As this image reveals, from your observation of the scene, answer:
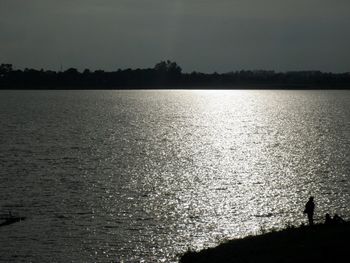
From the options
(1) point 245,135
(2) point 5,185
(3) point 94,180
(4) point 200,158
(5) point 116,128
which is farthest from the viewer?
(5) point 116,128

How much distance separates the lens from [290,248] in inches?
1133

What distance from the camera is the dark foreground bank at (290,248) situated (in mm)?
26938

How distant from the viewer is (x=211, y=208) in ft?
182

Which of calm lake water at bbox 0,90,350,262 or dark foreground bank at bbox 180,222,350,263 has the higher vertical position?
dark foreground bank at bbox 180,222,350,263

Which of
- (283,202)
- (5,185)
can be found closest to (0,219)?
(5,185)

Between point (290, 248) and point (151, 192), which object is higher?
point (290, 248)

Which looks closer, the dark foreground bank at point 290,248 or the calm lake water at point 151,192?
the dark foreground bank at point 290,248

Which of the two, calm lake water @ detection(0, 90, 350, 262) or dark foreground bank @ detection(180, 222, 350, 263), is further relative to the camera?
calm lake water @ detection(0, 90, 350, 262)

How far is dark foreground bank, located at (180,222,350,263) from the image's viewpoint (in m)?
26.9

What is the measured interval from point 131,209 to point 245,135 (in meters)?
97.9

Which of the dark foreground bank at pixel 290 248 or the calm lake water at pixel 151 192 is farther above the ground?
the dark foreground bank at pixel 290 248

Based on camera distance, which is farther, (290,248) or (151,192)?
(151,192)

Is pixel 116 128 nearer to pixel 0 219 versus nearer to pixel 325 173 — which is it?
pixel 325 173

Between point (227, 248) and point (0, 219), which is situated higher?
point (227, 248)
